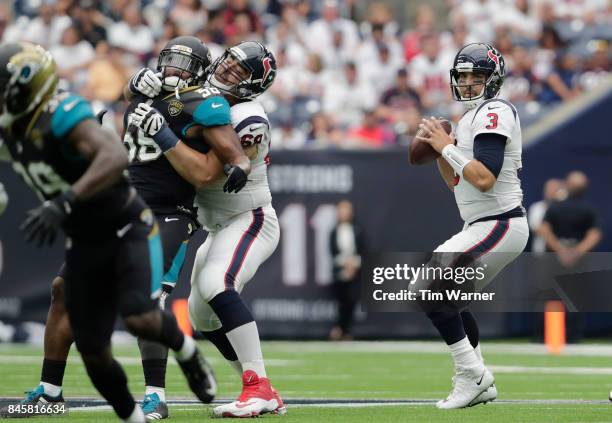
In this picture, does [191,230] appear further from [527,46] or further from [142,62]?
[527,46]

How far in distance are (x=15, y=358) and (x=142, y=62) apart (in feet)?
16.8

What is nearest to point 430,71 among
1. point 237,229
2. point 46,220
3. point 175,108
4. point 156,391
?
point 237,229

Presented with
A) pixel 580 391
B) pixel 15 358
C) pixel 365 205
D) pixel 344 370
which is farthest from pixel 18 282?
pixel 580 391

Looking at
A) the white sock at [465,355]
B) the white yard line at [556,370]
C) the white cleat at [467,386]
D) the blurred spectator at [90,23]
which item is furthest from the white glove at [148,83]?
the blurred spectator at [90,23]

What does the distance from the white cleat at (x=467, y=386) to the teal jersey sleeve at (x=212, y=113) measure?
1851 millimetres

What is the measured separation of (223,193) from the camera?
6590mm

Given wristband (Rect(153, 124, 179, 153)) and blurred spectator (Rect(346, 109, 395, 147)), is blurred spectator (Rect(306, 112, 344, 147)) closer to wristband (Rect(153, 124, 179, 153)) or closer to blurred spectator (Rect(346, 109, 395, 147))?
blurred spectator (Rect(346, 109, 395, 147))

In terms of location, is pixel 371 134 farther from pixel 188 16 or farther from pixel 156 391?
pixel 156 391

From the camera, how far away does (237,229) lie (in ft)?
21.6

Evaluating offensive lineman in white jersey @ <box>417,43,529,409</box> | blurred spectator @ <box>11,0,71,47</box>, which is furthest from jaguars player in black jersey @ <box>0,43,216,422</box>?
blurred spectator @ <box>11,0,71,47</box>

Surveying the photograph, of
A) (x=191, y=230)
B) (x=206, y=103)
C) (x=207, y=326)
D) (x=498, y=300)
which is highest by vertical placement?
(x=206, y=103)

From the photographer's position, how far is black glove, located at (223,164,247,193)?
6055mm

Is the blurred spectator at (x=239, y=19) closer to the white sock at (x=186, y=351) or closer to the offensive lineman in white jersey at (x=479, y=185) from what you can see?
the offensive lineman in white jersey at (x=479, y=185)

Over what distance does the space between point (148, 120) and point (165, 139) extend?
0.13 meters
